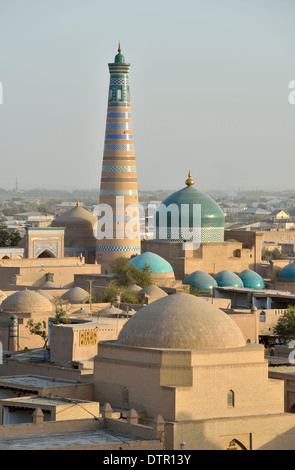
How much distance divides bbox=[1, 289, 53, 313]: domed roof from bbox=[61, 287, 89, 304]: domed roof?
3.32 meters

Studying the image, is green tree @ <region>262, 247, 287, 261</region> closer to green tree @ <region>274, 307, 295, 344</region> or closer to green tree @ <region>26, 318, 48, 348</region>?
green tree @ <region>274, 307, 295, 344</region>

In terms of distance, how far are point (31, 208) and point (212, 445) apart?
127 m

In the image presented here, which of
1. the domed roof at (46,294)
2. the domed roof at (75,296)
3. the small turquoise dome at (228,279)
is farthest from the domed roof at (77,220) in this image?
the domed roof at (46,294)

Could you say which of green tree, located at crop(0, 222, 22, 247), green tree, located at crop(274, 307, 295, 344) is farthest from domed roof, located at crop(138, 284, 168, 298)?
green tree, located at crop(0, 222, 22, 247)

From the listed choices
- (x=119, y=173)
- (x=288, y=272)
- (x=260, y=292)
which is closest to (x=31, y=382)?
(x=260, y=292)

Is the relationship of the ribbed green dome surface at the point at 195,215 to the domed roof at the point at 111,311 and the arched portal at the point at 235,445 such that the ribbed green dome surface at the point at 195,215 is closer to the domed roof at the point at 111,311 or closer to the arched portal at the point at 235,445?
the domed roof at the point at 111,311

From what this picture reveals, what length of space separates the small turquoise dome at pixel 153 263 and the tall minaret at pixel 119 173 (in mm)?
5096

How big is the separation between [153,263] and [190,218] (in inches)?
134

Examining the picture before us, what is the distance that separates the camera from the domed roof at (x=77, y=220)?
47.6 meters

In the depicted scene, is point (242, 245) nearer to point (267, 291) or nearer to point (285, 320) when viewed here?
point (267, 291)

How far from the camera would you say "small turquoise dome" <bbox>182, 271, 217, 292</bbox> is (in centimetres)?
3856

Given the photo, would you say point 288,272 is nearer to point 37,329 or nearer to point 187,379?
point 37,329

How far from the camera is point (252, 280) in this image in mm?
40188
